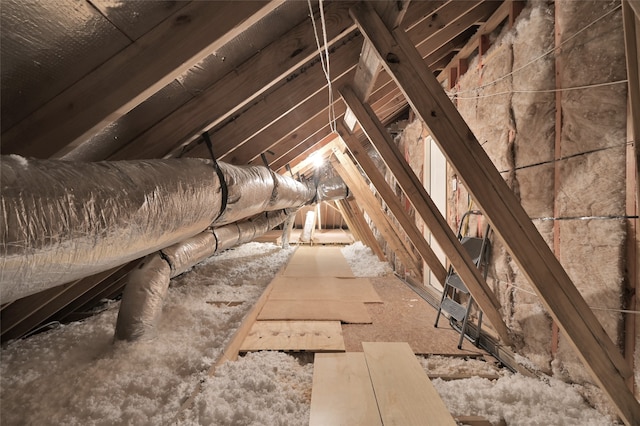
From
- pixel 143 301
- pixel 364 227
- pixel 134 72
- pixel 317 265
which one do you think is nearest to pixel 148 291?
pixel 143 301

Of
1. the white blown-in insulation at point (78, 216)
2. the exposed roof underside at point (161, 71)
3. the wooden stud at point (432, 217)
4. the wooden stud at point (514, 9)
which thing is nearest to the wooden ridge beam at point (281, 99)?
the exposed roof underside at point (161, 71)

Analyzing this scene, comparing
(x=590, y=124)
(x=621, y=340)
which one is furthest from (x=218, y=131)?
(x=621, y=340)

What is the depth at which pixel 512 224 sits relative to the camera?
3.53ft

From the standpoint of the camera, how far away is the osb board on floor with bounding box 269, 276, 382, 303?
9.41ft

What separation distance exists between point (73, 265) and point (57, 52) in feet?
1.94

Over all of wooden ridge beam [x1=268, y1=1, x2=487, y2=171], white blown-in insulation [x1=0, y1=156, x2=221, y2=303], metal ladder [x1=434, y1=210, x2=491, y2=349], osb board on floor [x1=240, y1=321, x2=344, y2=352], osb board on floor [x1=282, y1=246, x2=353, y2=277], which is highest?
wooden ridge beam [x1=268, y1=1, x2=487, y2=171]

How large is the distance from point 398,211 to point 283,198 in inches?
45.7

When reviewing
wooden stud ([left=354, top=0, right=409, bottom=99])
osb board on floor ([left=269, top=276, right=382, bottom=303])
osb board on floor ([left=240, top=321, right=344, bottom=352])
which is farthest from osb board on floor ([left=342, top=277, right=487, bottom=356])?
wooden stud ([left=354, top=0, right=409, bottom=99])

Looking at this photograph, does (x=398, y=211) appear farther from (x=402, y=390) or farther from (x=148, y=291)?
(x=148, y=291)

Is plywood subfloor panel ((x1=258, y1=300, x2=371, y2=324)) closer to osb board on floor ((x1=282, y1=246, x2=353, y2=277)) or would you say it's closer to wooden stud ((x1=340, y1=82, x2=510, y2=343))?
wooden stud ((x1=340, y1=82, x2=510, y2=343))

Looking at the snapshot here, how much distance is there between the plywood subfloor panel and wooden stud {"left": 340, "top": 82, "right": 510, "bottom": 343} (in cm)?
87

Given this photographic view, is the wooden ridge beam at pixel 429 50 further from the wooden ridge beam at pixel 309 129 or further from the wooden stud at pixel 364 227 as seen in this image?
the wooden stud at pixel 364 227

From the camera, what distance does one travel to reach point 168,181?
1007 mm

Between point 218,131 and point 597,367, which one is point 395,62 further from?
point 597,367
